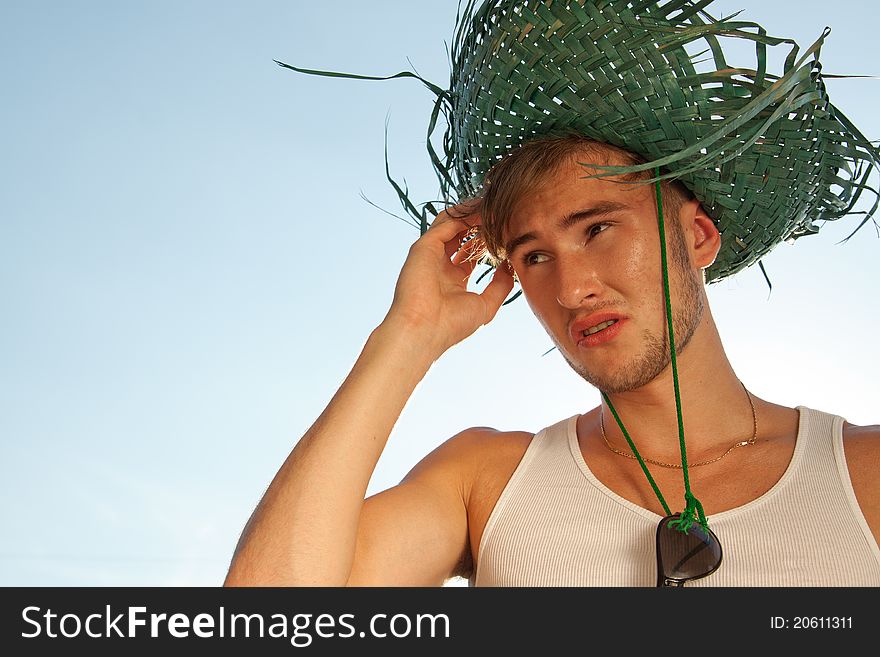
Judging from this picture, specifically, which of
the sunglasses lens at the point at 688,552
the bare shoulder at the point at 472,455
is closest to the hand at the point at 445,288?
the bare shoulder at the point at 472,455

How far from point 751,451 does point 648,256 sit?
19.5 inches

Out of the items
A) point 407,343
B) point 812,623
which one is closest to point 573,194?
point 407,343

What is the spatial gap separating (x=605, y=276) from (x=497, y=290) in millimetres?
366

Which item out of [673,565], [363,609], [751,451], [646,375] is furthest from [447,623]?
[751,451]

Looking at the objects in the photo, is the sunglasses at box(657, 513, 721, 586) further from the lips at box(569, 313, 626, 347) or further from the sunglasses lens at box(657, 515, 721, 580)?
the lips at box(569, 313, 626, 347)

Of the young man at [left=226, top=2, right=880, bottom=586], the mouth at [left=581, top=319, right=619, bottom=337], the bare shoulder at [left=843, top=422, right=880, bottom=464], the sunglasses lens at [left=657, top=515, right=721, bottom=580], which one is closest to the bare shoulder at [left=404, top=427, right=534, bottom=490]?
the young man at [left=226, top=2, right=880, bottom=586]

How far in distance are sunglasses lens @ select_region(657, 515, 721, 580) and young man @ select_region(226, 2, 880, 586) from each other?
7 centimetres

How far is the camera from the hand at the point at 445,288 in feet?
6.50

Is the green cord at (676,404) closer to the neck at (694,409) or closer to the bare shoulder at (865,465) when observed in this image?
the neck at (694,409)

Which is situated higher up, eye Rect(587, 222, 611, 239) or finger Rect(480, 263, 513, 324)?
finger Rect(480, 263, 513, 324)

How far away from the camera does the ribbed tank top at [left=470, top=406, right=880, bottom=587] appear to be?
1702 mm

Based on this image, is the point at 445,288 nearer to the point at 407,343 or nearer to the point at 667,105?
the point at 407,343

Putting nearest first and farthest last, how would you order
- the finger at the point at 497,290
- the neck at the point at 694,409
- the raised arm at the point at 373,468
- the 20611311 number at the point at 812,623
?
the 20611311 number at the point at 812,623
the raised arm at the point at 373,468
the neck at the point at 694,409
the finger at the point at 497,290

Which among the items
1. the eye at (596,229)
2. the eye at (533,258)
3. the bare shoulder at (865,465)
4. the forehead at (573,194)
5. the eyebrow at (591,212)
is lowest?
the bare shoulder at (865,465)
